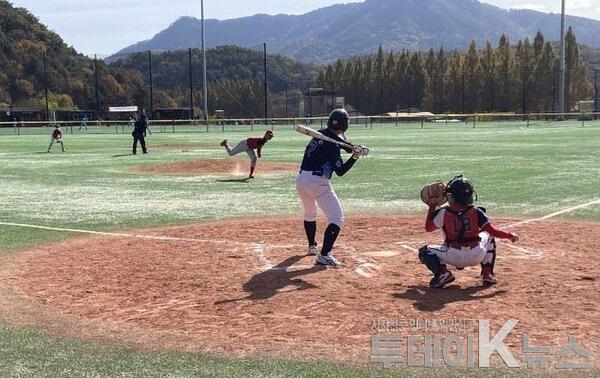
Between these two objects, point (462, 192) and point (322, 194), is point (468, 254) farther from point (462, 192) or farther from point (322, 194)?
point (322, 194)

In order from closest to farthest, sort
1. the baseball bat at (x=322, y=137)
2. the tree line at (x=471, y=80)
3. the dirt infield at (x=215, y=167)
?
1. the baseball bat at (x=322, y=137)
2. the dirt infield at (x=215, y=167)
3. the tree line at (x=471, y=80)

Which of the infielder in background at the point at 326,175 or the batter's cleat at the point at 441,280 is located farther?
the infielder in background at the point at 326,175

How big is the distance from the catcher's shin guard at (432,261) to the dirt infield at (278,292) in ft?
0.69

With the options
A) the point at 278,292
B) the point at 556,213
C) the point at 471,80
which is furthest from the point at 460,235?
the point at 471,80

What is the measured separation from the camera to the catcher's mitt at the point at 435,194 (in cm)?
746

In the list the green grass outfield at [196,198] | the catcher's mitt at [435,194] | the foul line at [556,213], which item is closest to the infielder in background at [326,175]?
the catcher's mitt at [435,194]

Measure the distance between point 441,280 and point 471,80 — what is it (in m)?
103

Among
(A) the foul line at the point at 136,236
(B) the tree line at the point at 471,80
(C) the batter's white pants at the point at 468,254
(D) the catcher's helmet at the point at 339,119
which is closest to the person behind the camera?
(C) the batter's white pants at the point at 468,254

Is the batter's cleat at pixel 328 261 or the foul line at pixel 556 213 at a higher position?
the batter's cleat at pixel 328 261

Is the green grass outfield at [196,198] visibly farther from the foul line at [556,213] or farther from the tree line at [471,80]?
the tree line at [471,80]

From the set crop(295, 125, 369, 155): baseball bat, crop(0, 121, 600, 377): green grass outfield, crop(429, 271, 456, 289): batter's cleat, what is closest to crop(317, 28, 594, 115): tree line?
crop(0, 121, 600, 377): green grass outfield

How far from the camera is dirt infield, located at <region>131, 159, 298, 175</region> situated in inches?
903

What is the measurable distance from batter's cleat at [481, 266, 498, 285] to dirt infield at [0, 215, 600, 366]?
3.8 inches

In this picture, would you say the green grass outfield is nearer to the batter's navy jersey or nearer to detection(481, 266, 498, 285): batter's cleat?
detection(481, 266, 498, 285): batter's cleat
